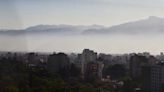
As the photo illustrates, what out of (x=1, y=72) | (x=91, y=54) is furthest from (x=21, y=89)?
(x=91, y=54)

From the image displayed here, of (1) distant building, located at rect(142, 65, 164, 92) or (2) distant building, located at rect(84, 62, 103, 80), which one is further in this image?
(2) distant building, located at rect(84, 62, 103, 80)

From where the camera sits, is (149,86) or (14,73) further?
(149,86)

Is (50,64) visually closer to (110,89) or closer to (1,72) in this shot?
(110,89)

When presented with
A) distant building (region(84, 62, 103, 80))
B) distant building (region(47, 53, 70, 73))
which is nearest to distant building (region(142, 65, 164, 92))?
distant building (region(84, 62, 103, 80))

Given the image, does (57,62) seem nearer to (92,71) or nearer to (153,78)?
(92,71)

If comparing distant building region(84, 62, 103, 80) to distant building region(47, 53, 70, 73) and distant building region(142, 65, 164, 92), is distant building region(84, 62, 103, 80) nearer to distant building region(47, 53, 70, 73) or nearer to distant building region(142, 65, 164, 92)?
distant building region(47, 53, 70, 73)

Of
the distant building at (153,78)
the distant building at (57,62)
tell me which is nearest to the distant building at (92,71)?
the distant building at (57,62)

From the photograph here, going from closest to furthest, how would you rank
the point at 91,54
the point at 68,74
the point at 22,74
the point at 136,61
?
1. the point at 22,74
2. the point at 68,74
3. the point at 136,61
4. the point at 91,54

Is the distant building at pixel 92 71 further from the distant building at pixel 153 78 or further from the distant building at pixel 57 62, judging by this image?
the distant building at pixel 153 78
